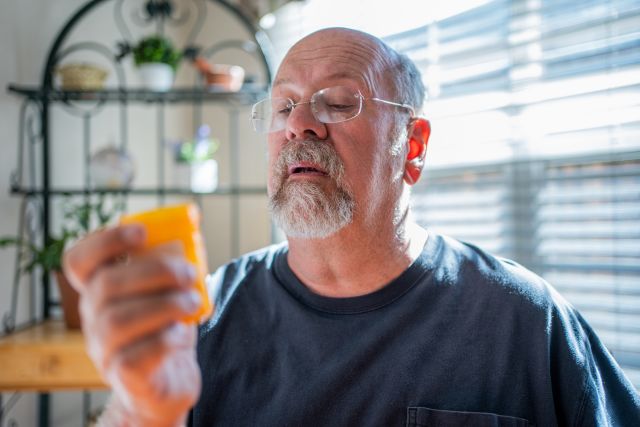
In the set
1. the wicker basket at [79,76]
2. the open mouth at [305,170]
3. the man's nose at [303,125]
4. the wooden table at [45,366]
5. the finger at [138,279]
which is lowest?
the wooden table at [45,366]

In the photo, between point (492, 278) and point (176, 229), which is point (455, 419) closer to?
point (492, 278)

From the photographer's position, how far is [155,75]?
2133mm

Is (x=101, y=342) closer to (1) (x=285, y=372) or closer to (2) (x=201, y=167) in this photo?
(1) (x=285, y=372)

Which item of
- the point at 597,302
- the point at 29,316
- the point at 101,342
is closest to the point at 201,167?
the point at 29,316

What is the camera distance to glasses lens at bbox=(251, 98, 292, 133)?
126 centimetres

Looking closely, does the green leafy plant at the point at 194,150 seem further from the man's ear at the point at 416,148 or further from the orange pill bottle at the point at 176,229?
the orange pill bottle at the point at 176,229

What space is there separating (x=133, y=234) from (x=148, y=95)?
5.72ft

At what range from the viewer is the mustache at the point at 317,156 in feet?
3.83

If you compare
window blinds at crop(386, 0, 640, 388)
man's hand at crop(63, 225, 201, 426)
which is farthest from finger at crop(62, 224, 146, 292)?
window blinds at crop(386, 0, 640, 388)

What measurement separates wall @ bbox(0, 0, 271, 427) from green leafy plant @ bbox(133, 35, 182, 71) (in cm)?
36

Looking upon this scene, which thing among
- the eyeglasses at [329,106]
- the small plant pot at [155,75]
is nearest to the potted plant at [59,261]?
the small plant pot at [155,75]

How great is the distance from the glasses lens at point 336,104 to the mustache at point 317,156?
2.6 inches

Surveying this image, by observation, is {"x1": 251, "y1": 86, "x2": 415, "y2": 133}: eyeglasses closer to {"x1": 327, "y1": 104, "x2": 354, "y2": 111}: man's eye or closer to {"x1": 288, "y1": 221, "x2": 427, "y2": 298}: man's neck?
{"x1": 327, "y1": 104, "x2": 354, "y2": 111}: man's eye

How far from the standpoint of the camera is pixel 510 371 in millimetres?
1056
